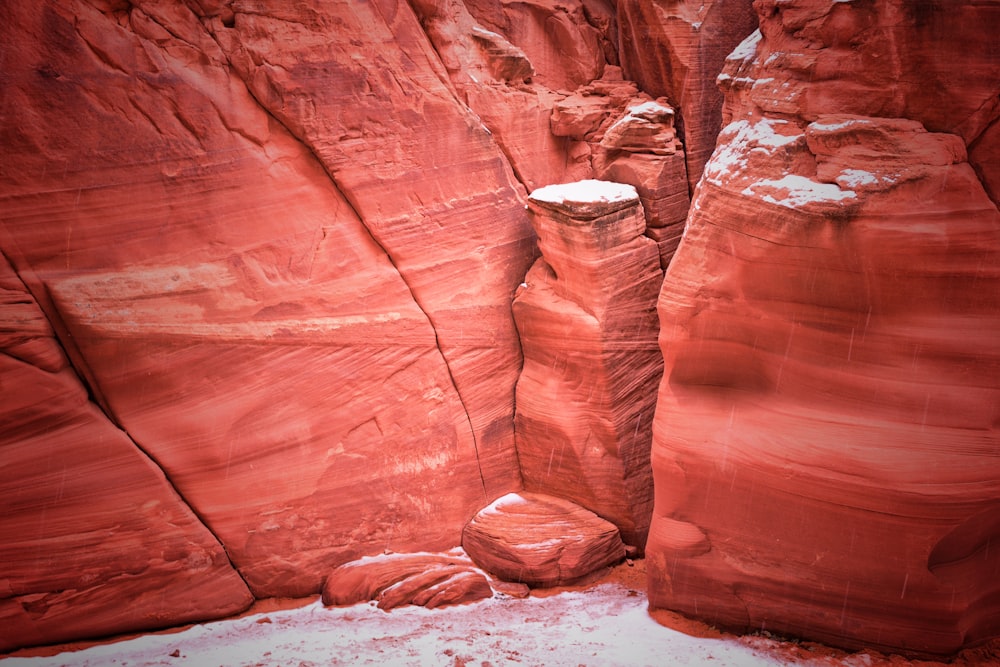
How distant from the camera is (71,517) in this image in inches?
209

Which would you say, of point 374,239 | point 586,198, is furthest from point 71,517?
point 586,198

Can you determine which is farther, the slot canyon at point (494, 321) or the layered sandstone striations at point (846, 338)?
the slot canyon at point (494, 321)

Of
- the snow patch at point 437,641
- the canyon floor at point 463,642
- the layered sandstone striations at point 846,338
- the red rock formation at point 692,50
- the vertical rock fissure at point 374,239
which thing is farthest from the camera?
the red rock formation at point 692,50

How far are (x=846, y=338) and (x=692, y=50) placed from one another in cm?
330

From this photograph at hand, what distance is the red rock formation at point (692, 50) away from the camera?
6.98m

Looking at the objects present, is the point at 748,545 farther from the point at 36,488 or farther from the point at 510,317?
the point at 36,488

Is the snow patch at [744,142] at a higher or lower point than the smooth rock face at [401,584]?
higher

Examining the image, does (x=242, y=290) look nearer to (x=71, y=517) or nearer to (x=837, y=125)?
A: (x=71, y=517)

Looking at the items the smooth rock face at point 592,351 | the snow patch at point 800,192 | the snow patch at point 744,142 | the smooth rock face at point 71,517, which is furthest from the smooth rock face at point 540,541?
the snow patch at point 800,192

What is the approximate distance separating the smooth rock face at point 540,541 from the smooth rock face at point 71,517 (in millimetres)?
1954

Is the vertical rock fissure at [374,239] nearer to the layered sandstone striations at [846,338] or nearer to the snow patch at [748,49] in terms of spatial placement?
the layered sandstone striations at [846,338]

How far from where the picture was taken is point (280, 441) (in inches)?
231

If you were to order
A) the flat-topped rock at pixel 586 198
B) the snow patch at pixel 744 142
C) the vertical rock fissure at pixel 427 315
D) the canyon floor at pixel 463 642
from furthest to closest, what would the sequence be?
the flat-topped rock at pixel 586 198 → the vertical rock fissure at pixel 427 315 → the canyon floor at pixel 463 642 → the snow patch at pixel 744 142

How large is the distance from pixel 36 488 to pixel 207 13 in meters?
3.16
